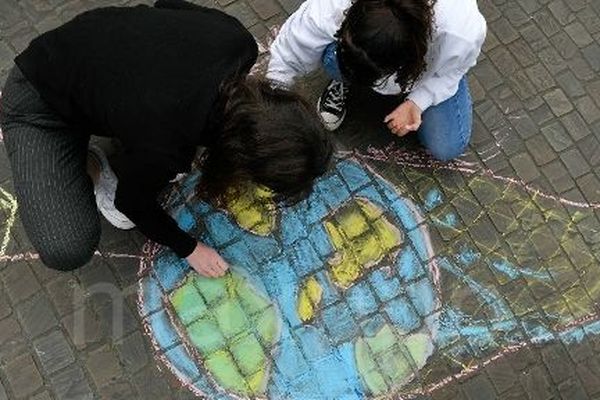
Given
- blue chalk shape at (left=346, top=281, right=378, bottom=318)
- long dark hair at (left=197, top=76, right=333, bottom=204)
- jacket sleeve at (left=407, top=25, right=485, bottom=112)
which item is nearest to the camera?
long dark hair at (left=197, top=76, right=333, bottom=204)

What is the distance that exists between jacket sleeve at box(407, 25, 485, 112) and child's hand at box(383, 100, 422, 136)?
3 cm

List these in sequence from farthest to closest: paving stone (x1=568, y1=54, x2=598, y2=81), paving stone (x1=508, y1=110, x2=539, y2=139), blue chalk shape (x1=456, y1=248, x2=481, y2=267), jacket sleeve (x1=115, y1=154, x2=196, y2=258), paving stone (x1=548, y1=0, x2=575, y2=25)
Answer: paving stone (x1=548, y1=0, x2=575, y2=25), paving stone (x1=568, y1=54, x2=598, y2=81), paving stone (x1=508, y1=110, x2=539, y2=139), blue chalk shape (x1=456, y1=248, x2=481, y2=267), jacket sleeve (x1=115, y1=154, x2=196, y2=258)

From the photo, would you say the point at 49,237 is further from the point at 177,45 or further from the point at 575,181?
the point at 575,181

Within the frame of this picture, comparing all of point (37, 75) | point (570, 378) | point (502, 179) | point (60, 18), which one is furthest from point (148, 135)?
point (570, 378)

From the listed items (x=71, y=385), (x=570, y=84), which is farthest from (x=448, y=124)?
(x=71, y=385)

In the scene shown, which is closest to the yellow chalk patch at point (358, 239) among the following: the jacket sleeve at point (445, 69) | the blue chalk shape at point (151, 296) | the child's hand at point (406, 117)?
the child's hand at point (406, 117)

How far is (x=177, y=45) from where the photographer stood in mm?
2145

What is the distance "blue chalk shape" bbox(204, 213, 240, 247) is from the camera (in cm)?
303

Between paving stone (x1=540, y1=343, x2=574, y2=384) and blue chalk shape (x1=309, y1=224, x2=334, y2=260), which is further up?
blue chalk shape (x1=309, y1=224, x2=334, y2=260)

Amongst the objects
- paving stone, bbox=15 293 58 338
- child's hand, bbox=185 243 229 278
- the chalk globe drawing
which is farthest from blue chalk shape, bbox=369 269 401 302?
paving stone, bbox=15 293 58 338

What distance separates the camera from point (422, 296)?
301 cm

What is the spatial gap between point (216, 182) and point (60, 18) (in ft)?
5.25

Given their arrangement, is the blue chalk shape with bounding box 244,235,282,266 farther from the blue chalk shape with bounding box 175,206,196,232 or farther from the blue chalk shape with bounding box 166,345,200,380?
the blue chalk shape with bounding box 166,345,200,380

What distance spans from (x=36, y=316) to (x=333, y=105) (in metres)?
1.57
